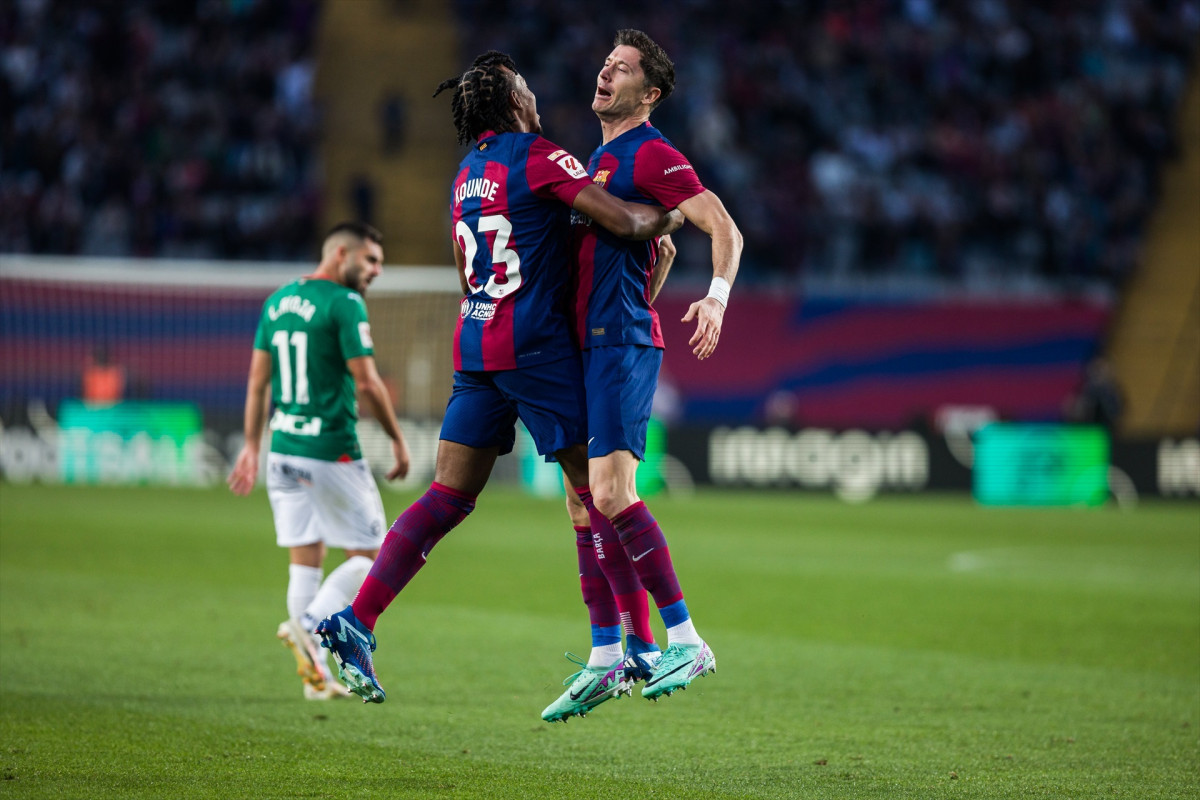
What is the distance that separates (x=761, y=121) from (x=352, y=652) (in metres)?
23.3

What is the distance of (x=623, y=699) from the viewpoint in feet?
24.1

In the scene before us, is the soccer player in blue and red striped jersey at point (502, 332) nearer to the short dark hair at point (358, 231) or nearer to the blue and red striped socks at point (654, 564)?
the blue and red striped socks at point (654, 564)

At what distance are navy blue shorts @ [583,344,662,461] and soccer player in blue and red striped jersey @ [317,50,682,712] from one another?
0.13 m

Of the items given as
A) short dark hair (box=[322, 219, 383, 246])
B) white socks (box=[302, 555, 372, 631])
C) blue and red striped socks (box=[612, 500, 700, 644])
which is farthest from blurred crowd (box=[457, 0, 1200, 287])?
blue and red striped socks (box=[612, 500, 700, 644])

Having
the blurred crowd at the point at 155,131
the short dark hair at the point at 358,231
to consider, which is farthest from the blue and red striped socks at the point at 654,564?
the blurred crowd at the point at 155,131

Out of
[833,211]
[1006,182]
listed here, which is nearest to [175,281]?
[833,211]

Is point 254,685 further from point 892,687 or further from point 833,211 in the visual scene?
point 833,211

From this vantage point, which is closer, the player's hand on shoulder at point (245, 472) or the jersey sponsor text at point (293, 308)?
the jersey sponsor text at point (293, 308)

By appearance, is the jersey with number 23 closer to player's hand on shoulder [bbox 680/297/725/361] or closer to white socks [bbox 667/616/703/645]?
player's hand on shoulder [bbox 680/297/725/361]

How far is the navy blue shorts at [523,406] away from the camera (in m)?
5.43

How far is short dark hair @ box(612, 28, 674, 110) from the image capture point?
562 cm

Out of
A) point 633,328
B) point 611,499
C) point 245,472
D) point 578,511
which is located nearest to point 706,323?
point 633,328

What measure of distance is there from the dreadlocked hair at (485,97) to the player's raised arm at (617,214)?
0.55 m

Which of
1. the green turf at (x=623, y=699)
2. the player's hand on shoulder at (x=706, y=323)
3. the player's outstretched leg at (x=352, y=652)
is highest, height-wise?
the player's hand on shoulder at (x=706, y=323)
